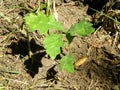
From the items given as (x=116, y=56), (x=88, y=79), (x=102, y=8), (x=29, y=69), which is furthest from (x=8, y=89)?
(x=102, y=8)

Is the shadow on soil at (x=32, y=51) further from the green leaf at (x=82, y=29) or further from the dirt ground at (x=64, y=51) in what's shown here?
the green leaf at (x=82, y=29)

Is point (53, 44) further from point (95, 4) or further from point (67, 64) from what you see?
point (95, 4)

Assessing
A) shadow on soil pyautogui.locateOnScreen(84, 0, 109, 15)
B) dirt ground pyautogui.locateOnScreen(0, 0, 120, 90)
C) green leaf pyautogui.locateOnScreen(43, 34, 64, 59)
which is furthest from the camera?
shadow on soil pyautogui.locateOnScreen(84, 0, 109, 15)

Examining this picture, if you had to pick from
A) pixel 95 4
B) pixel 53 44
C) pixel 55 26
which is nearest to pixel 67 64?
pixel 53 44

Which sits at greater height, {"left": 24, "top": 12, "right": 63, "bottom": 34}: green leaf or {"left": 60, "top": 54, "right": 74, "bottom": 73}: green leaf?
{"left": 24, "top": 12, "right": 63, "bottom": 34}: green leaf

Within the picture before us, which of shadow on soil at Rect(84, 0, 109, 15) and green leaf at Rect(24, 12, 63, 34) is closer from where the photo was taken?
green leaf at Rect(24, 12, 63, 34)

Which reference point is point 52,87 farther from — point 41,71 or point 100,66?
point 100,66

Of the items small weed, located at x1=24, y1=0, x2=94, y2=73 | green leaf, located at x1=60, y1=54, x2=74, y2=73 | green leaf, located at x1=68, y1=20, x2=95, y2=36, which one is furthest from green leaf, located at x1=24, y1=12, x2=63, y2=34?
green leaf, located at x1=60, y1=54, x2=74, y2=73

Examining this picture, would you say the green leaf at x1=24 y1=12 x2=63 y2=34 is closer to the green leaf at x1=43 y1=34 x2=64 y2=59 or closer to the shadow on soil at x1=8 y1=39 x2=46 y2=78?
the green leaf at x1=43 y1=34 x2=64 y2=59
